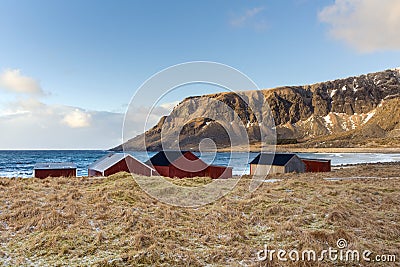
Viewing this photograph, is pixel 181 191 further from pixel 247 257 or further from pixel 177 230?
pixel 247 257

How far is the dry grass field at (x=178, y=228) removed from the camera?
8.58 m

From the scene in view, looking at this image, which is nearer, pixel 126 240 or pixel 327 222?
pixel 126 240

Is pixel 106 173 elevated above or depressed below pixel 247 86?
below

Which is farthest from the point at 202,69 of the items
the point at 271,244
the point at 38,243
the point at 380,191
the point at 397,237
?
the point at 380,191

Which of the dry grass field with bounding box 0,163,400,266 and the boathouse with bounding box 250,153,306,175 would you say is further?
the boathouse with bounding box 250,153,306,175

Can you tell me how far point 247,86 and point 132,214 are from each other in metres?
7.07

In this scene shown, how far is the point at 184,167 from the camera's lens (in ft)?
110

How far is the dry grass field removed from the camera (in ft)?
28.1

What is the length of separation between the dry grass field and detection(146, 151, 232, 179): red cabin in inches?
651

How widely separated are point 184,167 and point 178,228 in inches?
876

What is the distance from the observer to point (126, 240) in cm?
965

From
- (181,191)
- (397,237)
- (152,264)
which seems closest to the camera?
(152,264)

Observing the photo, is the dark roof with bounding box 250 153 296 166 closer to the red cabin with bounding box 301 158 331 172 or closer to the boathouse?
the boathouse

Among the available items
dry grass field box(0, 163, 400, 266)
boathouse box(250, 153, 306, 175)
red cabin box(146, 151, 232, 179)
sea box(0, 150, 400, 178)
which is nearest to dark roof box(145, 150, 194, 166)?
red cabin box(146, 151, 232, 179)
